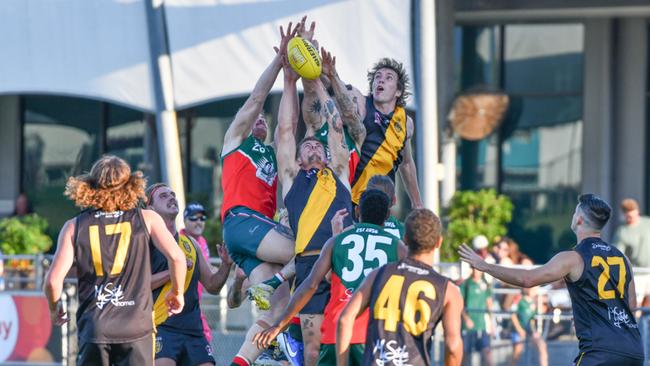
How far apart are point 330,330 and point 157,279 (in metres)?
1.54

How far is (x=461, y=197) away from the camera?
20547mm

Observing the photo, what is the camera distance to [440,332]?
1461 centimetres

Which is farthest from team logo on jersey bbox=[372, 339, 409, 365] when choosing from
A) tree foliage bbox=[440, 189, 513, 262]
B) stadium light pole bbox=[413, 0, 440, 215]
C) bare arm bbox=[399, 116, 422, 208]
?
tree foliage bbox=[440, 189, 513, 262]

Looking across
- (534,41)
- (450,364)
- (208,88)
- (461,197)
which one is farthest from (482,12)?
(450,364)

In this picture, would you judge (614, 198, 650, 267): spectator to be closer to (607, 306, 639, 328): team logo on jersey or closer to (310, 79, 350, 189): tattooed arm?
(310, 79, 350, 189): tattooed arm

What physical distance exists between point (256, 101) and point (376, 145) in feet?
3.68

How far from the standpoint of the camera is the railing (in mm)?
14023

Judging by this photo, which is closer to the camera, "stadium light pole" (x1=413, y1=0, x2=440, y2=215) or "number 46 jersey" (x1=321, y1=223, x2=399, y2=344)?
"number 46 jersey" (x1=321, y1=223, x2=399, y2=344)

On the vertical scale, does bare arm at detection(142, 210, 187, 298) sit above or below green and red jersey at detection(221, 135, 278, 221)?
below

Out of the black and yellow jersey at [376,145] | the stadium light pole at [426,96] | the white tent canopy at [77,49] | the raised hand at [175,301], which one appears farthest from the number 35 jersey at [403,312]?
the white tent canopy at [77,49]

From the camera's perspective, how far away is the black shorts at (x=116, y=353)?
8445mm

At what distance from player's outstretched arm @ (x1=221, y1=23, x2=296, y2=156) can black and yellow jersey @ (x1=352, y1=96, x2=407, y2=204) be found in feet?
3.03

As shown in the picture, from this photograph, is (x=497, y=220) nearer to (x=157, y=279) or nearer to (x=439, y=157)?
(x=439, y=157)

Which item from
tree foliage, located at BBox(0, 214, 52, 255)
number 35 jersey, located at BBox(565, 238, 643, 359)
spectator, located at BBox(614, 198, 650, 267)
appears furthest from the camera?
Result: tree foliage, located at BBox(0, 214, 52, 255)
